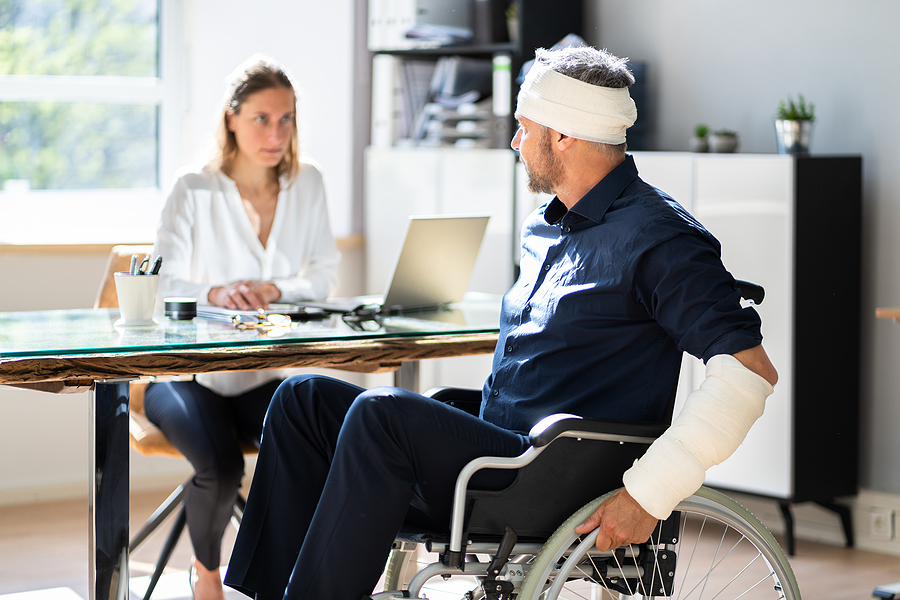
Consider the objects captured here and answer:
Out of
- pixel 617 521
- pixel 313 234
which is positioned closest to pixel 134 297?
pixel 313 234

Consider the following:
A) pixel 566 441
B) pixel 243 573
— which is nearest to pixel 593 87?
pixel 566 441

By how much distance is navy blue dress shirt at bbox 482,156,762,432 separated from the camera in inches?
70.1

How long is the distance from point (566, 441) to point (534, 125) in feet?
1.93

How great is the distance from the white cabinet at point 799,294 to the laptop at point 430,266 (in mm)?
1124

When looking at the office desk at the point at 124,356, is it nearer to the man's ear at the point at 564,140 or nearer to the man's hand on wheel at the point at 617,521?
the man's ear at the point at 564,140

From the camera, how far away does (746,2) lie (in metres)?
3.81

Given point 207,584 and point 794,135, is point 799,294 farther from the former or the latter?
point 207,584

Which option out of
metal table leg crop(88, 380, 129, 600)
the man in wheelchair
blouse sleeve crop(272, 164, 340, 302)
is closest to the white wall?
blouse sleeve crop(272, 164, 340, 302)

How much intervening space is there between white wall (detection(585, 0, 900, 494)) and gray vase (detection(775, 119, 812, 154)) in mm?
183

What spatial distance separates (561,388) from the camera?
195 cm

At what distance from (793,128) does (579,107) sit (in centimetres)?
167

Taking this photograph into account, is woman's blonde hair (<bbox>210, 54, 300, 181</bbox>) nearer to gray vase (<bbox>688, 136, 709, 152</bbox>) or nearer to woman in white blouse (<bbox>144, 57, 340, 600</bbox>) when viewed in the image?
woman in white blouse (<bbox>144, 57, 340, 600</bbox>)

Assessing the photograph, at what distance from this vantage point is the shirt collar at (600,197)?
6.46 feet

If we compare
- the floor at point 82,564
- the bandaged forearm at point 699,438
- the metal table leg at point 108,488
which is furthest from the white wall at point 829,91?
the metal table leg at point 108,488
